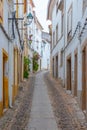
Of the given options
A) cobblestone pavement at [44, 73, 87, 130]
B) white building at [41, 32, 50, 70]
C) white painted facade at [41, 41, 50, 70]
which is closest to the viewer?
cobblestone pavement at [44, 73, 87, 130]

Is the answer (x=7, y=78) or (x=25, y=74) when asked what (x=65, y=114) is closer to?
(x=7, y=78)

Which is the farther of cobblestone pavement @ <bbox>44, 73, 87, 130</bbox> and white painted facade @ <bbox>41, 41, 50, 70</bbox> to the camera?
white painted facade @ <bbox>41, 41, 50, 70</bbox>

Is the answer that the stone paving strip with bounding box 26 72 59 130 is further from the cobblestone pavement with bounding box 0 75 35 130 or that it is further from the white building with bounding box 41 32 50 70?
the white building with bounding box 41 32 50 70

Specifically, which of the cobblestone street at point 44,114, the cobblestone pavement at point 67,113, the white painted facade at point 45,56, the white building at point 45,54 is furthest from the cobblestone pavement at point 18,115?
the white building at point 45,54

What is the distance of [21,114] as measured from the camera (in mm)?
13102

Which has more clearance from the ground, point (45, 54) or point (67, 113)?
point (67, 113)

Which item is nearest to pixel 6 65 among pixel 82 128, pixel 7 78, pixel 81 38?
pixel 7 78

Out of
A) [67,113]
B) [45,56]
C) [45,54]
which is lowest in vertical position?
[45,56]

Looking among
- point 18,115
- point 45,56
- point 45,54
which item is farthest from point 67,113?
point 45,54

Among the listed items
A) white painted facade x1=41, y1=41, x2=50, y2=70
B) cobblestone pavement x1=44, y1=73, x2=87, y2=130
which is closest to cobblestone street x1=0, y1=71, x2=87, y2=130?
cobblestone pavement x1=44, y1=73, x2=87, y2=130

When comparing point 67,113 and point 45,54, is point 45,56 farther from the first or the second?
point 67,113

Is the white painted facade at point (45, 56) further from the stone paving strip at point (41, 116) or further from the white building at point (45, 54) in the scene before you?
the stone paving strip at point (41, 116)

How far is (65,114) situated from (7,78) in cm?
302

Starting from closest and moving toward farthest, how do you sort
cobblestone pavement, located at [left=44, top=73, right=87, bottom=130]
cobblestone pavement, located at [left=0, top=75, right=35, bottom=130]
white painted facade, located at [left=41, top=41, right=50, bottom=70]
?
cobblestone pavement, located at [left=0, top=75, right=35, bottom=130] → cobblestone pavement, located at [left=44, top=73, right=87, bottom=130] → white painted facade, located at [left=41, top=41, right=50, bottom=70]
